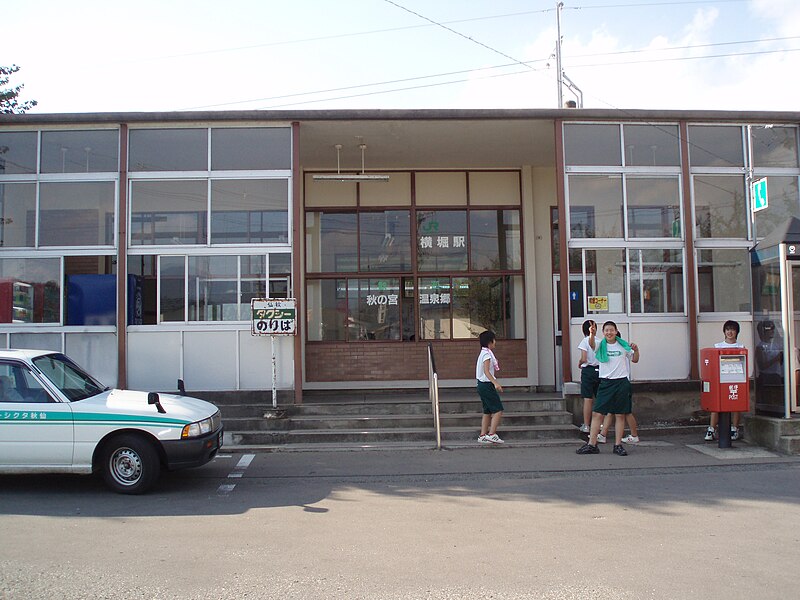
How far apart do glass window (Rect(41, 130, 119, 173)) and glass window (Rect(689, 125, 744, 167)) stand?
1024cm

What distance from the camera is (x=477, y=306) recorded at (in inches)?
539

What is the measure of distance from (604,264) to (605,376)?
2.92 meters

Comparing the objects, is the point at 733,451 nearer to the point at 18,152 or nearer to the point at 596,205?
the point at 596,205

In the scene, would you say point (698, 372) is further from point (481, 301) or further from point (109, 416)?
point (109, 416)

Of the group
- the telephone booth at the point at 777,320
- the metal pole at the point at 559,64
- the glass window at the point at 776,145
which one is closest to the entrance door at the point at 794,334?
the telephone booth at the point at 777,320

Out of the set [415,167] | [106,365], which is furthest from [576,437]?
[106,365]

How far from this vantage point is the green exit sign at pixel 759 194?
426 inches

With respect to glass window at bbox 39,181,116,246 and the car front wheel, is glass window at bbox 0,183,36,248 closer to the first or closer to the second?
glass window at bbox 39,181,116,246

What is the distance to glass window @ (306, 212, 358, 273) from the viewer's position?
13.7 metres

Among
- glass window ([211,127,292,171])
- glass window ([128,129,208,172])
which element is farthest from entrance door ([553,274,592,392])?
glass window ([128,129,208,172])

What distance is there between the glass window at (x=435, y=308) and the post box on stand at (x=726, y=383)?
17.6ft

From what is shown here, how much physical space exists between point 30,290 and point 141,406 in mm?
5295

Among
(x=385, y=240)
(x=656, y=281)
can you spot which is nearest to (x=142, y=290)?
(x=385, y=240)

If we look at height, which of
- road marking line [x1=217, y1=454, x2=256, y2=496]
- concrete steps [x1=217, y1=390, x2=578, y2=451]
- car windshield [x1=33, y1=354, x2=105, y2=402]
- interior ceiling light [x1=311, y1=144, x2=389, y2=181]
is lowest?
road marking line [x1=217, y1=454, x2=256, y2=496]
